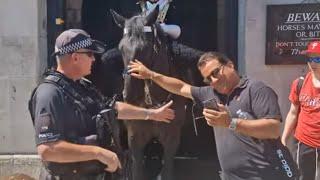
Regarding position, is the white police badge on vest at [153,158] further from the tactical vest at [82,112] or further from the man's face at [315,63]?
the tactical vest at [82,112]

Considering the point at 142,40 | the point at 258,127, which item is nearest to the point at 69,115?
the point at 258,127

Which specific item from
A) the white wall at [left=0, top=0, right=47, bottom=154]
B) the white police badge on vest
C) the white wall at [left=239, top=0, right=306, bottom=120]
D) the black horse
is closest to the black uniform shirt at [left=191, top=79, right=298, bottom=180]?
the black horse

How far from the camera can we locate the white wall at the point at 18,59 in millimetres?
7070

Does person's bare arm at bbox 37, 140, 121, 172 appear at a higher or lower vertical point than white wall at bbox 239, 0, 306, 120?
lower

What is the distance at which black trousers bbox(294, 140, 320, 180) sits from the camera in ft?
16.8

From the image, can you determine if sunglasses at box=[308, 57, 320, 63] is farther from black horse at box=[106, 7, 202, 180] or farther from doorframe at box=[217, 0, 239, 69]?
doorframe at box=[217, 0, 239, 69]

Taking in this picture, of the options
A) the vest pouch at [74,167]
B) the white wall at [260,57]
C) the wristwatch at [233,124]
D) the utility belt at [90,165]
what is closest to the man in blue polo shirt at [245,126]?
the wristwatch at [233,124]

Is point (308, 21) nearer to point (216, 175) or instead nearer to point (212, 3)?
point (212, 3)

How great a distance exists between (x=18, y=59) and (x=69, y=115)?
165 inches

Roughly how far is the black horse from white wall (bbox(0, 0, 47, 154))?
1490 mm

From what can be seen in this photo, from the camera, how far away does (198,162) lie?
7.46 m

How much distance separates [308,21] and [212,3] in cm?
137

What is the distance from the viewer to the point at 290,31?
686 centimetres

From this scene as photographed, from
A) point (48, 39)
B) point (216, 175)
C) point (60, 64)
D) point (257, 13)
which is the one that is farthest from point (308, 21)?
point (60, 64)
